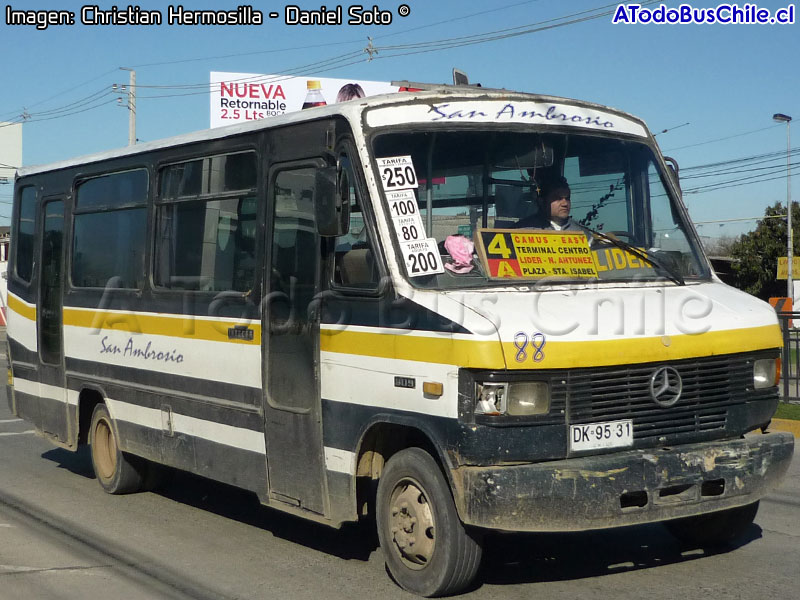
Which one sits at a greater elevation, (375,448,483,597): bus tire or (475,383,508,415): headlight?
(475,383,508,415): headlight

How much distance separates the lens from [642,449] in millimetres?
5785

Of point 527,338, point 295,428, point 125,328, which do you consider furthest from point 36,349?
point 527,338

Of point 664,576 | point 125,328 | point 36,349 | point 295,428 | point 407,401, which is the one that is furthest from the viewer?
point 36,349

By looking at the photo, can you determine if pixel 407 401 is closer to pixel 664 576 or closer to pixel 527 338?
pixel 527 338

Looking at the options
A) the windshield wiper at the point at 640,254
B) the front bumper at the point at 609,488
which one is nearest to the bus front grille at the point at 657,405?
the front bumper at the point at 609,488

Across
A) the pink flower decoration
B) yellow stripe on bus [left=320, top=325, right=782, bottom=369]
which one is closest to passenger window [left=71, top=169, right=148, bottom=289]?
yellow stripe on bus [left=320, top=325, right=782, bottom=369]

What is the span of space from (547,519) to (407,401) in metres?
0.96

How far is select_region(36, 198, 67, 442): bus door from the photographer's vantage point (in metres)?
10.1

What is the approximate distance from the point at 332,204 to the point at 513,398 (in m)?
1.55

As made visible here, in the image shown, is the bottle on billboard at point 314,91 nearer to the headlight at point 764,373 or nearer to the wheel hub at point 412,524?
the headlight at point 764,373

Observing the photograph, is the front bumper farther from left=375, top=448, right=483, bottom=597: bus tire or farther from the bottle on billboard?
the bottle on billboard

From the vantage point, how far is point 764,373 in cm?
635

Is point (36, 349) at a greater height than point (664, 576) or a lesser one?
greater

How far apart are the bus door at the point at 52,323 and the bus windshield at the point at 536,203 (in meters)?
4.98
